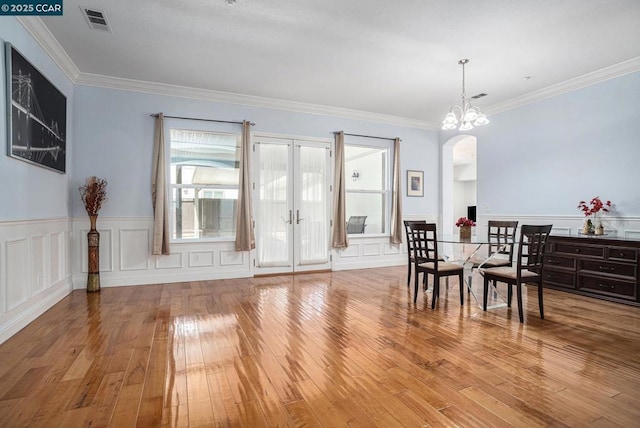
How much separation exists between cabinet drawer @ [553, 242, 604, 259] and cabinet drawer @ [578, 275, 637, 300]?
289 mm

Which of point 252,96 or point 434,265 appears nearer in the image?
point 434,265

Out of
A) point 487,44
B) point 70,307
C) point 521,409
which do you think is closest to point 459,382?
point 521,409

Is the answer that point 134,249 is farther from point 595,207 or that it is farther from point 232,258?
point 595,207

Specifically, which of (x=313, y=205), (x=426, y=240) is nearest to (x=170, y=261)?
(x=313, y=205)

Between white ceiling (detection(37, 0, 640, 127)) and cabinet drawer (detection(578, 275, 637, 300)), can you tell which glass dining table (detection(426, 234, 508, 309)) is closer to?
cabinet drawer (detection(578, 275, 637, 300))

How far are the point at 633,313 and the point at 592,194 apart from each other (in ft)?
5.94

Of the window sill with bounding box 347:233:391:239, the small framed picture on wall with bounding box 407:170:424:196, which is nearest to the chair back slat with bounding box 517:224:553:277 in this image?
the window sill with bounding box 347:233:391:239

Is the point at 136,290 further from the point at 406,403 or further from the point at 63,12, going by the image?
the point at 406,403

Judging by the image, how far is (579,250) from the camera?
4.43 m

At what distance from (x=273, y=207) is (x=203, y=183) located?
1.21 m

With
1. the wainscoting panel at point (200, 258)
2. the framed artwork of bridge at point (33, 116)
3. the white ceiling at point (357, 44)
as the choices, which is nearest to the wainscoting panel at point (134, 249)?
the wainscoting panel at point (200, 258)

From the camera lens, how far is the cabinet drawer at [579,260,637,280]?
12.9ft

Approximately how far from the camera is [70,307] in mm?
3842

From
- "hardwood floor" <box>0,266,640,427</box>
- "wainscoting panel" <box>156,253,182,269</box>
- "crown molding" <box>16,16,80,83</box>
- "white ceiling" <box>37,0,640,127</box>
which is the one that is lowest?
"hardwood floor" <box>0,266,640,427</box>
